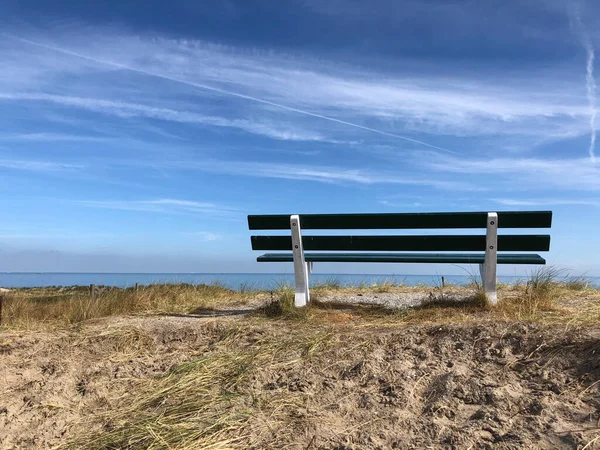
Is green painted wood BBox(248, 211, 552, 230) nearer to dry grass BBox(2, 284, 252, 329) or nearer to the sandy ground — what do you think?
the sandy ground

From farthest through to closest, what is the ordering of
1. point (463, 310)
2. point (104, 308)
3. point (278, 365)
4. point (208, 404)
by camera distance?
point (104, 308)
point (463, 310)
point (278, 365)
point (208, 404)

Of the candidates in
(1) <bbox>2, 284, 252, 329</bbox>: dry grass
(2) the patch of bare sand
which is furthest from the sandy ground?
(1) <bbox>2, 284, 252, 329</bbox>: dry grass

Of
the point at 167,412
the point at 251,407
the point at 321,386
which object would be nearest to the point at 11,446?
the point at 167,412

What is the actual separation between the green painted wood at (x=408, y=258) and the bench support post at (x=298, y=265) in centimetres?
22

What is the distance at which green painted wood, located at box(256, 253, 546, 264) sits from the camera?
554 centimetres

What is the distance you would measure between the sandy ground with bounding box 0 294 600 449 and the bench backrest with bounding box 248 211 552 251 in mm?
1545

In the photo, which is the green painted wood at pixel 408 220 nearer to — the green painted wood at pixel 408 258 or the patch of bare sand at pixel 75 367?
the green painted wood at pixel 408 258

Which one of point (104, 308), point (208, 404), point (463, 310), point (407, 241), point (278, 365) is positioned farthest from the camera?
point (104, 308)

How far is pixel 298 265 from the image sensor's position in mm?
6031

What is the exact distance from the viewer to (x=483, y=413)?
2.78m

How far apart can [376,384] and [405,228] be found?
2.63 m

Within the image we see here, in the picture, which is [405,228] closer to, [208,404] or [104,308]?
[208,404]

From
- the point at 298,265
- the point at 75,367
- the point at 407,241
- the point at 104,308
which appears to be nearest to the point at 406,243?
the point at 407,241

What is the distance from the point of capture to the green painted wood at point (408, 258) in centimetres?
554
